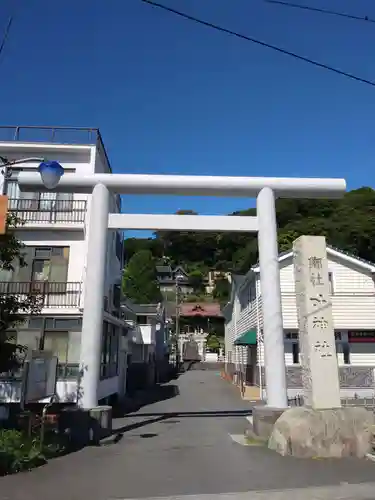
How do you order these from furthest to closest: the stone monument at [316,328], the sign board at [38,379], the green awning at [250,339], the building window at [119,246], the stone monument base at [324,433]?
the green awning at [250,339], the building window at [119,246], the stone monument at [316,328], the sign board at [38,379], the stone monument base at [324,433]

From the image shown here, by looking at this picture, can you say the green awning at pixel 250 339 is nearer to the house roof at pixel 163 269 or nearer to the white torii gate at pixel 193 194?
the white torii gate at pixel 193 194

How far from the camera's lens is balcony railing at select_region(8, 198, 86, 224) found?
15703 millimetres

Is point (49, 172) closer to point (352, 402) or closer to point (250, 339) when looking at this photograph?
point (352, 402)

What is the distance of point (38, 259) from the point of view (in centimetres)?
1557

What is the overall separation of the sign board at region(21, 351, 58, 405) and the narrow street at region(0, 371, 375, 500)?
152 centimetres

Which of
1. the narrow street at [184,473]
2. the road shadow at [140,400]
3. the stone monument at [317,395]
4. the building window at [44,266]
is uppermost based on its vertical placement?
the building window at [44,266]

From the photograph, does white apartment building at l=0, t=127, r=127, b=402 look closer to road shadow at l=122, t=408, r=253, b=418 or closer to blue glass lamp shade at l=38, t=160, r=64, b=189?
road shadow at l=122, t=408, r=253, b=418

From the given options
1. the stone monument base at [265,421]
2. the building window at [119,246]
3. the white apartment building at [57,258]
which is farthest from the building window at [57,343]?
the stone monument base at [265,421]

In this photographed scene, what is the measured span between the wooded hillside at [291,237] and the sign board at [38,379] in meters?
17.2

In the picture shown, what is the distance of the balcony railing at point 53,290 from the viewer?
48.6ft

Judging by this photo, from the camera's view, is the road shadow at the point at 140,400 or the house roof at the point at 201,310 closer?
the road shadow at the point at 140,400

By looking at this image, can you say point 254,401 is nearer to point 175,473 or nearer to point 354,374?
point 354,374

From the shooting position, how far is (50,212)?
15836 mm

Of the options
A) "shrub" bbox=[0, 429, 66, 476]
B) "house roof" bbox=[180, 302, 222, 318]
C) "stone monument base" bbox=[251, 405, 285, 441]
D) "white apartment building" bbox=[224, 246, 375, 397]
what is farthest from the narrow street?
"house roof" bbox=[180, 302, 222, 318]
